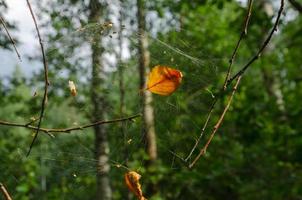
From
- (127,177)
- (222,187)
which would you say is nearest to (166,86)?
(127,177)

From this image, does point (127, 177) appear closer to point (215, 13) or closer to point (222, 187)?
point (222, 187)

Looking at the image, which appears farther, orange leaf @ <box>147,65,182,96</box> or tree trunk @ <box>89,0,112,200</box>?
tree trunk @ <box>89,0,112,200</box>

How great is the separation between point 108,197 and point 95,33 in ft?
14.7

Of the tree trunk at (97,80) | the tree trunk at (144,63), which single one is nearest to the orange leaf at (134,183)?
the tree trunk at (97,80)

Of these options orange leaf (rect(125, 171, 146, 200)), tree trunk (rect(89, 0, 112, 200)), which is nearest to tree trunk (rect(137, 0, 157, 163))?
tree trunk (rect(89, 0, 112, 200))

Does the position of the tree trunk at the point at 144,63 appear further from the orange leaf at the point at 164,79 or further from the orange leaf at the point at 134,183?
the orange leaf at the point at 134,183

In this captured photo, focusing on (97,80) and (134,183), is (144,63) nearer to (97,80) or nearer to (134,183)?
(97,80)

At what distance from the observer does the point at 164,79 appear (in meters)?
1.81

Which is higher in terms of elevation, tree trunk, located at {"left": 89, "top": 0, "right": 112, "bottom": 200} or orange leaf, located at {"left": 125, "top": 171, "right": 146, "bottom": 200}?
tree trunk, located at {"left": 89, "top": 0, "right": 112, "bottom": 200}

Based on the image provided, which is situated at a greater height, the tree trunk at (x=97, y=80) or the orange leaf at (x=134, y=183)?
the tree trunk at (x=97, y=80)

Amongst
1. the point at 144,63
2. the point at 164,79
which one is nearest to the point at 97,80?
the point at 144,63

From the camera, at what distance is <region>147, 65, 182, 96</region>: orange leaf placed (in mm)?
1797

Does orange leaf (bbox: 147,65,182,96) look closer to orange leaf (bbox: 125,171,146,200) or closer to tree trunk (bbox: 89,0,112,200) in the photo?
orange leaf (bbox: 125,171,146,200)

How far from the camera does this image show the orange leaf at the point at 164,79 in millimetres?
1797
